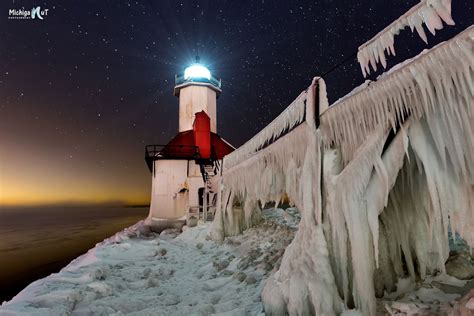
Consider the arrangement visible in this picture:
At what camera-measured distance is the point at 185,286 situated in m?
7.97

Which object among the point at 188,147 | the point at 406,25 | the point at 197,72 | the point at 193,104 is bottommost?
the point at 406,25

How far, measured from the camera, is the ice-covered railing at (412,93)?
119 inches

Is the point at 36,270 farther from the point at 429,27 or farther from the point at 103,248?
the point at 429,27

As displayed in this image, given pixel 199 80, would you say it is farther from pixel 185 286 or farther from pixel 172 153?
pixel 185 286

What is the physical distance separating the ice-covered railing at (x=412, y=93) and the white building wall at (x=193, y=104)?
25400mm

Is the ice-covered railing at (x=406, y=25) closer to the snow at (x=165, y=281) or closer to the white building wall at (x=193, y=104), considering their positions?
the snow at (x=165, y=281)

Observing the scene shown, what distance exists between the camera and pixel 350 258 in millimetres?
4633

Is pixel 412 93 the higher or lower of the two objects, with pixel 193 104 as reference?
lower

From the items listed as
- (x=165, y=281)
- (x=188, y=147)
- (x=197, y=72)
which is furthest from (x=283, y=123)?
(x=197, y=72)

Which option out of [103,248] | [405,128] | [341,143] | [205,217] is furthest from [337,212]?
[205,217]

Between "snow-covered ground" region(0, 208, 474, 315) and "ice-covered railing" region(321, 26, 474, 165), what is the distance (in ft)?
8.12

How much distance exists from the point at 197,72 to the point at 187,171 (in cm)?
1427

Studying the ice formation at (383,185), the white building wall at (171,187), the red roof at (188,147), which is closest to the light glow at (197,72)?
the red roof at (188,147)

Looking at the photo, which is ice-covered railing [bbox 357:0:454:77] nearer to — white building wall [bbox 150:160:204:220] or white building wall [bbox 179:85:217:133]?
white building wall [bbox 150:160:204:220]
